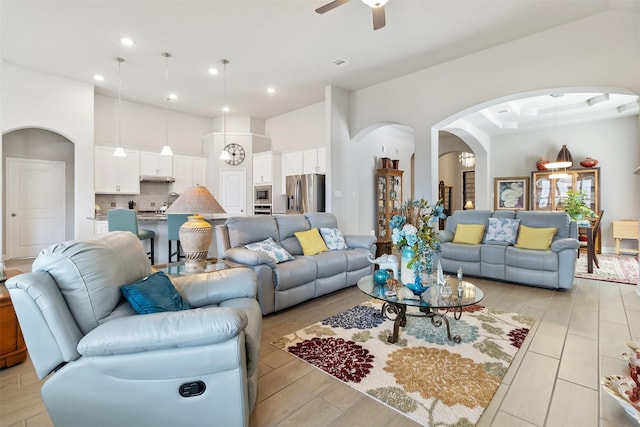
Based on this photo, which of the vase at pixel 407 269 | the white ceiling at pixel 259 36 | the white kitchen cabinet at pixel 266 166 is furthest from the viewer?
the white kitchen cabinet at pixel 266 166

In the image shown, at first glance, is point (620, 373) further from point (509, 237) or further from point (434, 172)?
point (434, 172)

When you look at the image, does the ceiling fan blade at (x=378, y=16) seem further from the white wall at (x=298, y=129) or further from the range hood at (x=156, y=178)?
the range hood at (x=156, y=178)

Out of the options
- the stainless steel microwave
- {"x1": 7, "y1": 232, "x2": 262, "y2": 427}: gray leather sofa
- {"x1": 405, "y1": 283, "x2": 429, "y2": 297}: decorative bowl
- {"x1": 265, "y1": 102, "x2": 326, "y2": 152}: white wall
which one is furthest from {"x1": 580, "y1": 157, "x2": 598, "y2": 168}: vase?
{"x1": 7, "y1": 232, "x2": 262, "y2": 427}: gray leather sofa

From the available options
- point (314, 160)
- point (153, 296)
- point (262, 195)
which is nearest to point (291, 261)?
point (153, 296)

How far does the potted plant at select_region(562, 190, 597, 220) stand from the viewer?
618 cm

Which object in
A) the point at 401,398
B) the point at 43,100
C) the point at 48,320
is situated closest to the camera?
the point at 48,320

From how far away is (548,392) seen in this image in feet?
6.21

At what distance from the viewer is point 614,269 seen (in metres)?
5.14

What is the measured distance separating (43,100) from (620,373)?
25.2 feet

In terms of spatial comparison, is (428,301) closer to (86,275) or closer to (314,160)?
(86,275)

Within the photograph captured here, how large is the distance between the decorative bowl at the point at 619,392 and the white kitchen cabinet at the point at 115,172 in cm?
727

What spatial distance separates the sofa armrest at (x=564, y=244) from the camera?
12.6ft

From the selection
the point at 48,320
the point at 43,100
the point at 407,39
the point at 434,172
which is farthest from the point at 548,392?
the point at 43,100

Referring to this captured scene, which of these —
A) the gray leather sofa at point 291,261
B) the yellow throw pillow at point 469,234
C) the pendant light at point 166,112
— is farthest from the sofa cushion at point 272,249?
the yellow throw pillow at point 469,234
